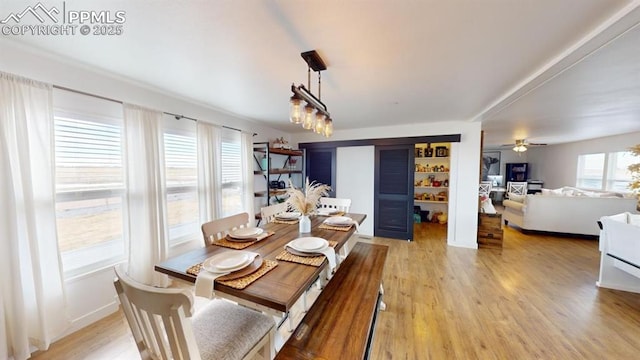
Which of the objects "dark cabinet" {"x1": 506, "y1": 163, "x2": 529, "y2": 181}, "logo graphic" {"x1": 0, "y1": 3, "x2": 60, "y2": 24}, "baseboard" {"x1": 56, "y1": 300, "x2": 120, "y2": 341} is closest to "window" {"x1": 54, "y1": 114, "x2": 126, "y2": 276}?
"baseboard" {"x1": 56, "y1": 300, "x2": 120, "y2": 341}

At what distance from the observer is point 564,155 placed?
6930 millimetres

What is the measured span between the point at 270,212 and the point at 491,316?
2403 mm

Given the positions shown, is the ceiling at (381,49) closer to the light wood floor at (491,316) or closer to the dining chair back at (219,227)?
the dining chair back at (219,227)

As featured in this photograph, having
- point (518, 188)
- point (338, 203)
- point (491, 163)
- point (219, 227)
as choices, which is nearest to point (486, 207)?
point (338, 203)

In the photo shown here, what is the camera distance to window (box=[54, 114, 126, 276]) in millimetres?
1792

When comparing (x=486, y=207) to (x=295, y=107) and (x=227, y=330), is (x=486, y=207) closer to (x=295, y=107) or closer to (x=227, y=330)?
(x=295, y=107)

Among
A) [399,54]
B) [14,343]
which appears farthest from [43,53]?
[399,54]

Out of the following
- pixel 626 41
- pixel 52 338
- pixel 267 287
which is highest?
pixel 626 41

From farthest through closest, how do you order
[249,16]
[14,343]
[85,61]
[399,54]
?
[85,61], [399,54], [14,343], [249,16]

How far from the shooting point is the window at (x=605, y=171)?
5.18 meters

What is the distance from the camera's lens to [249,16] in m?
1.23

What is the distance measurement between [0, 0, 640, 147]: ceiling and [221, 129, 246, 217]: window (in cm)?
76

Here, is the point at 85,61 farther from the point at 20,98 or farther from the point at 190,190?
the point at 190,190

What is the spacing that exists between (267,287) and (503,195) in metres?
9.74
